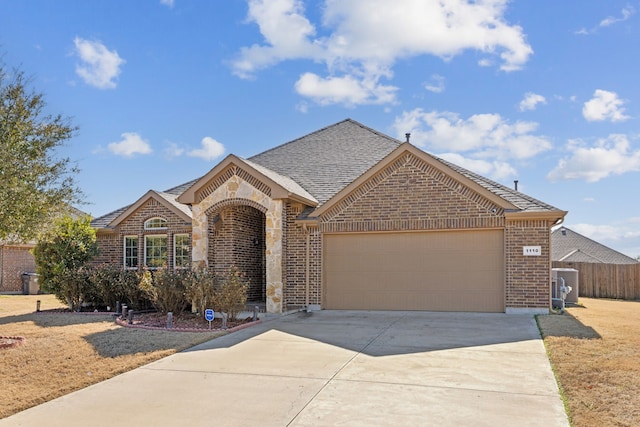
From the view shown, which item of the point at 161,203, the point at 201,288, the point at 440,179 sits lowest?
the point at 201,288

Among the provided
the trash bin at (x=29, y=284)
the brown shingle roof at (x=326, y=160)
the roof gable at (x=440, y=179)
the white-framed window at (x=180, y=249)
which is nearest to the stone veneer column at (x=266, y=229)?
the brown shingle roof at (x=326, y=160)

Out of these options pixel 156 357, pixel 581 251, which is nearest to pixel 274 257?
pixel 156 357

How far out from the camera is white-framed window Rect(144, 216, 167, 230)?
1748 cm

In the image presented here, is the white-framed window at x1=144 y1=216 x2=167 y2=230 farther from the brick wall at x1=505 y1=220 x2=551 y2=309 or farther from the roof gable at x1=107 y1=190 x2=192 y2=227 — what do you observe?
the brick wall at x1=505 y1=220 x2=551 y2=309

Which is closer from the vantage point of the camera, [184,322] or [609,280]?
[184,322]

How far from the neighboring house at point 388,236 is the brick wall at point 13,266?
14.8 metres

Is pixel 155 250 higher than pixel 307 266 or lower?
higher

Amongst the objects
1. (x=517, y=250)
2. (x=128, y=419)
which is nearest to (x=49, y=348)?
(x=128, y=419)

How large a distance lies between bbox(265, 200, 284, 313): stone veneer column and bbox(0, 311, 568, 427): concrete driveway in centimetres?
368

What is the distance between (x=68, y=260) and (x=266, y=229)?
259 inches

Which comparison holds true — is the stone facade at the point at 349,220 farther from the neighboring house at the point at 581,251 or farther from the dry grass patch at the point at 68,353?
the neighboring house at the point at 581,251

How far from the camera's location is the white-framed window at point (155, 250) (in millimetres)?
17438

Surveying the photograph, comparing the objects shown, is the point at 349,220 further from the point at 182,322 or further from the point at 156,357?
the point at 156,357

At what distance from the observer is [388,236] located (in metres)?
14.4
